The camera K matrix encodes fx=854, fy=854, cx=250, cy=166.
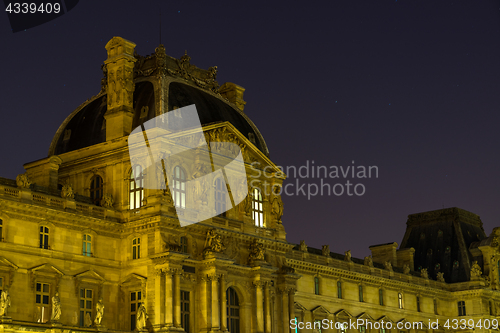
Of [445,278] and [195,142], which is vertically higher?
[195,142]

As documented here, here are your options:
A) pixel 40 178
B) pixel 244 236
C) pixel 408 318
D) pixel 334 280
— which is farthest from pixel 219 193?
pixel 408 318

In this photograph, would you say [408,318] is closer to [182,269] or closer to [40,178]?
[182,269]

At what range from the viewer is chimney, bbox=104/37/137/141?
57.5 metres

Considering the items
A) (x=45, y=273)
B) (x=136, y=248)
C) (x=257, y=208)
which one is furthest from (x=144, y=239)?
(x=257, y=208)

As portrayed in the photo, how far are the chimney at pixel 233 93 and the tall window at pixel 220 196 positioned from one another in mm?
11688

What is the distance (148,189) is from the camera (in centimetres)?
5475

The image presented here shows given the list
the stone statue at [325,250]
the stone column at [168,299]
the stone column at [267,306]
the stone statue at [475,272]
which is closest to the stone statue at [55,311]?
the stone column at [168,299]

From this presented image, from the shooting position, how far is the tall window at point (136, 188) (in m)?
55.9

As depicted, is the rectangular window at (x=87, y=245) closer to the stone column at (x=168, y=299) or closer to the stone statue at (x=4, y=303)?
the stone column at (x=168, y=299)

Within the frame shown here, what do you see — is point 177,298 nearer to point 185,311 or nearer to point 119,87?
point 185,311

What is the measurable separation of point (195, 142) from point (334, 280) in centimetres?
2176

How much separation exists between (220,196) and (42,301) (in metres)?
15.2

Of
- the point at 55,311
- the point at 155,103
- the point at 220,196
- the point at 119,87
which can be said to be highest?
the point at 119,87

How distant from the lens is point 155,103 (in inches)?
2320
